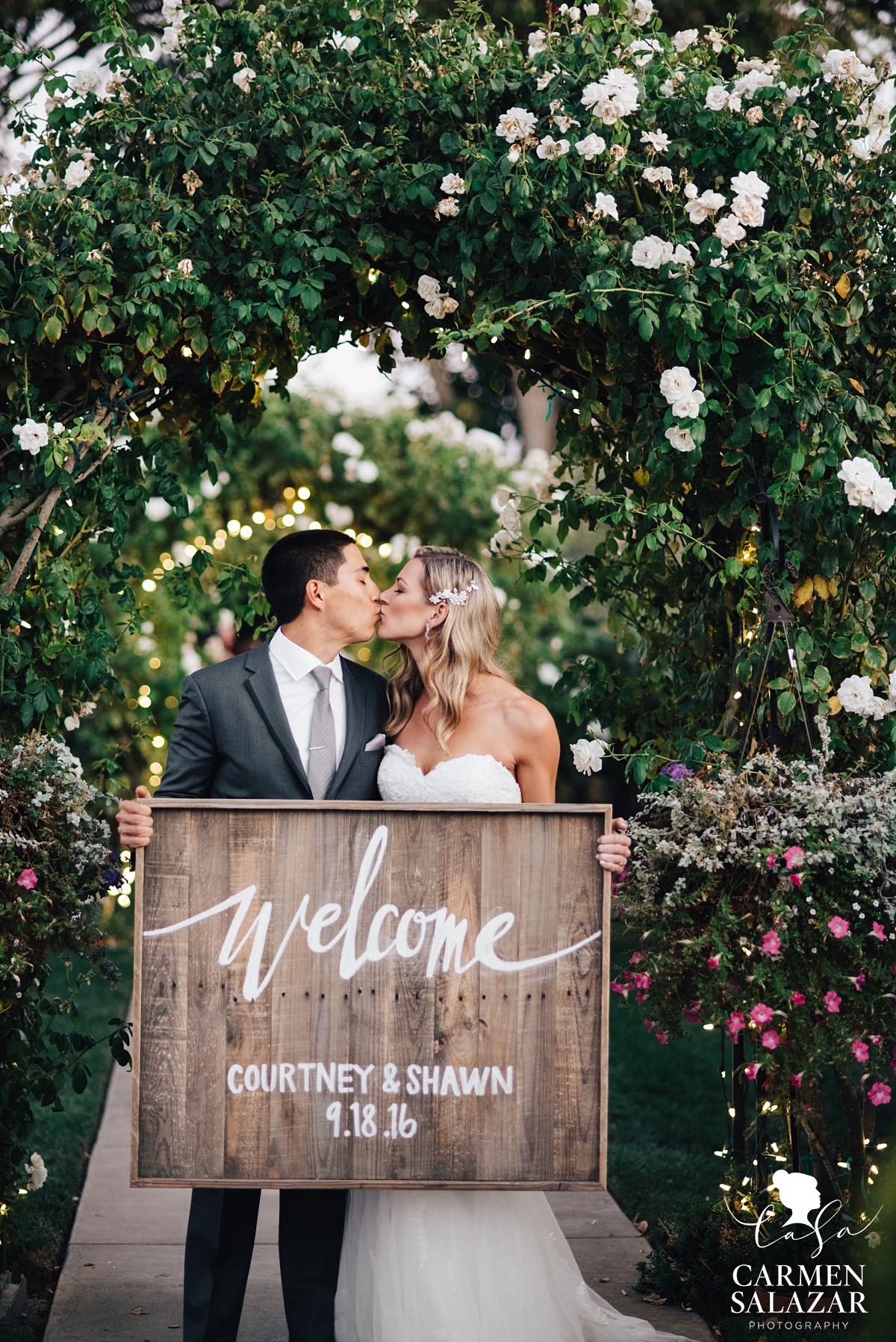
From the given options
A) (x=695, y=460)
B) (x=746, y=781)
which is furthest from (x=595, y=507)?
(x=746, y=781)

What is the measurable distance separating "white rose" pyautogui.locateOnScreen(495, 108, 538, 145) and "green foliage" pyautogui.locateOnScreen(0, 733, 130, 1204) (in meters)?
1.86

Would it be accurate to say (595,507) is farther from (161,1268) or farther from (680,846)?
(161,1268)

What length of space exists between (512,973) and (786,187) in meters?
2.00

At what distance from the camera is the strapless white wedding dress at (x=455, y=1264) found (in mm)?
2734

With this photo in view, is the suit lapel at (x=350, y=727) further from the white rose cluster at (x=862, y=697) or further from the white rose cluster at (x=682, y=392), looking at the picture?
the white rose cluster at (x=862, y=697)

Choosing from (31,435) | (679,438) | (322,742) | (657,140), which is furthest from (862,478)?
(31,435)

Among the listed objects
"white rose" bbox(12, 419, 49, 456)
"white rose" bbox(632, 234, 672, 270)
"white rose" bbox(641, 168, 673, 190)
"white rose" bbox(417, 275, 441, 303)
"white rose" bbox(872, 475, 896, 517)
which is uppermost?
"white rose" bbox(641, 168, 673, 190)

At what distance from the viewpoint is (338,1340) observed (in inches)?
112

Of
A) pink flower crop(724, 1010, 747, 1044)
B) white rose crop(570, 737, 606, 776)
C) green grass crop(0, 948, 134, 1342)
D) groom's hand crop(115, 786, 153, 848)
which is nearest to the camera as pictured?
groom's hand crop(115, 786, 153, 848)

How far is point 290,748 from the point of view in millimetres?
2871

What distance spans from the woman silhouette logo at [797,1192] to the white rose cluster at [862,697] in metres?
1.20

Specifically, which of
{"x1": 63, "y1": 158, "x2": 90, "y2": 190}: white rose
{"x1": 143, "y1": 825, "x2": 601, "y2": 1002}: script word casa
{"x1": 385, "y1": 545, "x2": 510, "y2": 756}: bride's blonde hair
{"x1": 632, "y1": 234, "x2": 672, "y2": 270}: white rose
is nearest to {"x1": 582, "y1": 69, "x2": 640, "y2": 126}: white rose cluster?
{"x1": 632, "y1": 234, "x2": 672, "y2": 270}: white rose

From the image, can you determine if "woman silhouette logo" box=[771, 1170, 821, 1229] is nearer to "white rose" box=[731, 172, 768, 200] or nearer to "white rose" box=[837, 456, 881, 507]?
"white rose" box=[837, 456, 881, 507]

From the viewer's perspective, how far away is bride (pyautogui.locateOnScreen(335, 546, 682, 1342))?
9.03ft
